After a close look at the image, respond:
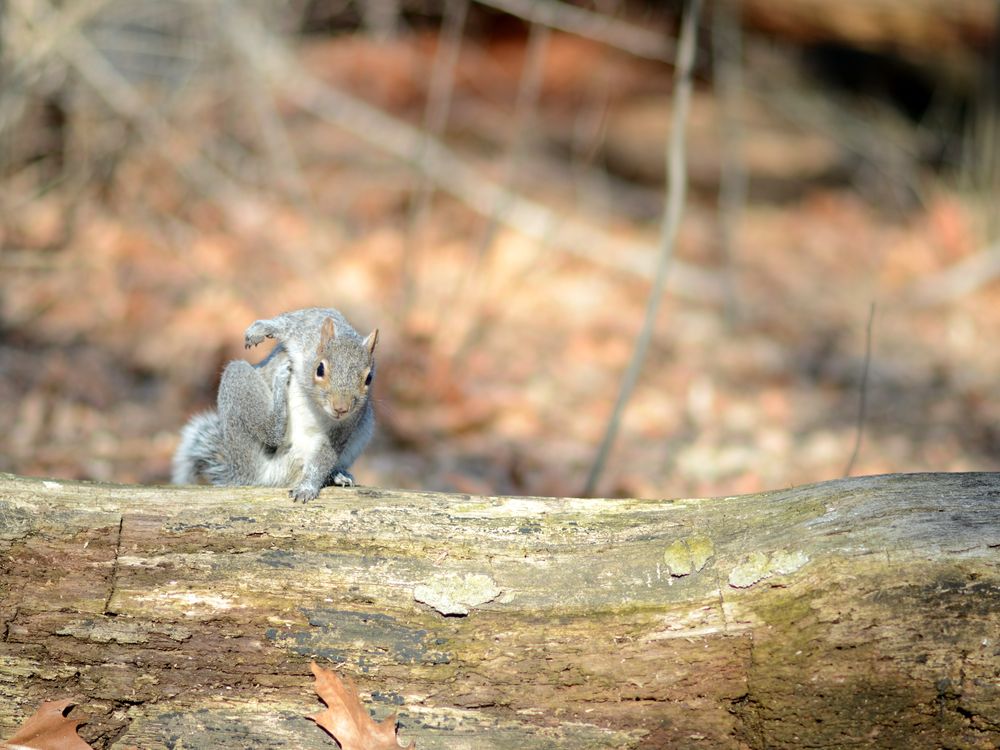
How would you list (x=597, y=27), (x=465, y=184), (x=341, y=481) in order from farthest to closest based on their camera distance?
(x=465, y=184), (x=597, y=27), (x=341, y=481)

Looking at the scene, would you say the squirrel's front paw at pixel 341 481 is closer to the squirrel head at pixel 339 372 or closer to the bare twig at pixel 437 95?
the squirrel head at pixel 339 372

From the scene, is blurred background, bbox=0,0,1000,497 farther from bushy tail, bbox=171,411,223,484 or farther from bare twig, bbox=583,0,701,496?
bushy tail, bbox=171,411,223,484

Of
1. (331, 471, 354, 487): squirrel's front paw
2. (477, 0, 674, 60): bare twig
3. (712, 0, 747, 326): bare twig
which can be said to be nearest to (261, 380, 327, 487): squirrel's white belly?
(331, 471, 354, 487): squirrel's front paw

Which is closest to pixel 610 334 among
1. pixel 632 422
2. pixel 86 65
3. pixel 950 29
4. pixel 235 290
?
pixel 632 422

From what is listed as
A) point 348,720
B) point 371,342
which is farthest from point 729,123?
point 348,720

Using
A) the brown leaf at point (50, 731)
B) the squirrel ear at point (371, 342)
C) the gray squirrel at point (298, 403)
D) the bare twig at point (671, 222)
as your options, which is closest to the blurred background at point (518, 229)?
the bare twig at point (671, 222)

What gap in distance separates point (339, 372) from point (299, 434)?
0.34 metres

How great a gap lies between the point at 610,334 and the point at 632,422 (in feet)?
4.45

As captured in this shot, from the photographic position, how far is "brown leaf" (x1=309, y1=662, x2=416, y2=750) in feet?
8.40

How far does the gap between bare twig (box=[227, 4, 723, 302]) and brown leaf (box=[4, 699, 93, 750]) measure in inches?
195

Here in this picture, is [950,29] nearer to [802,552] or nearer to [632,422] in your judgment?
[632,422]

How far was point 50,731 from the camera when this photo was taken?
2.58 metres

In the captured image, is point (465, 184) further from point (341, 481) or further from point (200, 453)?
Result: point (341, 481)

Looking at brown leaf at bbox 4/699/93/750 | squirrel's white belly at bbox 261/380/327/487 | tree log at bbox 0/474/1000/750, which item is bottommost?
brown leaf at bbox 4/699/93/750
